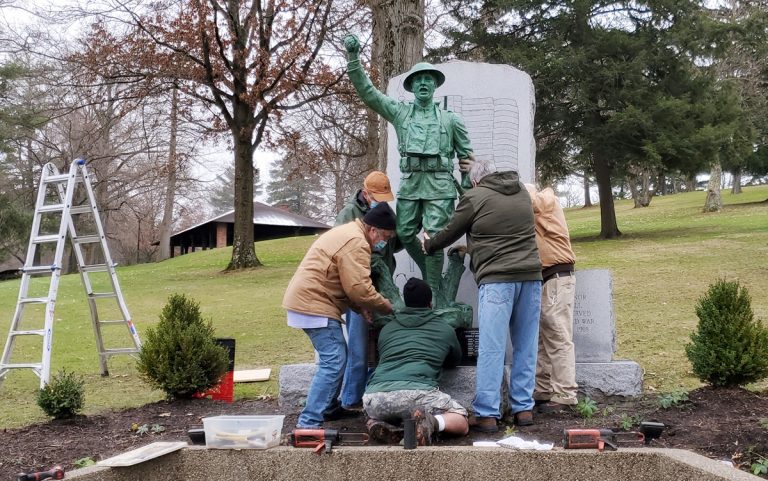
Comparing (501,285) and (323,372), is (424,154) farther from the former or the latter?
(323,372)

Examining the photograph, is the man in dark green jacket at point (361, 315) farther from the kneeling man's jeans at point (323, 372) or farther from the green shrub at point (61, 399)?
the green shrub at point (61, 399)

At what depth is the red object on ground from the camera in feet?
23.1

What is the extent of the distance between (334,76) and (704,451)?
17386 millimetres

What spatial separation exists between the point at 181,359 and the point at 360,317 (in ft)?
6.35

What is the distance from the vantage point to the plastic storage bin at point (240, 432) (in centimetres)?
433

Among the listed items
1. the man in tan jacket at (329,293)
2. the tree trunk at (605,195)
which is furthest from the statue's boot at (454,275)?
the tree trunk at (605,195)

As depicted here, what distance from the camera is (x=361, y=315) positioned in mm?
5691

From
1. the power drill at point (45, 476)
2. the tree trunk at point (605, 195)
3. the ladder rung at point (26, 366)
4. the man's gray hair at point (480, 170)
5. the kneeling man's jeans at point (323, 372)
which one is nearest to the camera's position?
the power drill at point (45, 476)

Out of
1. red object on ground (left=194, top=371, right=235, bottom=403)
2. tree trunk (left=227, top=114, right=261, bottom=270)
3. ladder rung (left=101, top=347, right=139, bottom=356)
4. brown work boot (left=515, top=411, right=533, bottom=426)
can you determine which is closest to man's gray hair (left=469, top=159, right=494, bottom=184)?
brown work boot (left=515, top=411, right=533, bottom=426)

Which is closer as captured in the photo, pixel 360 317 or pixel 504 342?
pixel 504 342

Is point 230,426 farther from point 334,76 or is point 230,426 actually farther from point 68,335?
point 334,76

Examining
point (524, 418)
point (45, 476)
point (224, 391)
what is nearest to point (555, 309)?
point (524, 418)

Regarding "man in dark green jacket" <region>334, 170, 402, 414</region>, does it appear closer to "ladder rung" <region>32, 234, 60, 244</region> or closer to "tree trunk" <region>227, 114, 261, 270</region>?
"ladder rung" <region>32, 234, 60, 244</region>

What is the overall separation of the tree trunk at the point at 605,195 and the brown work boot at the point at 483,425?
1770 centimetres
